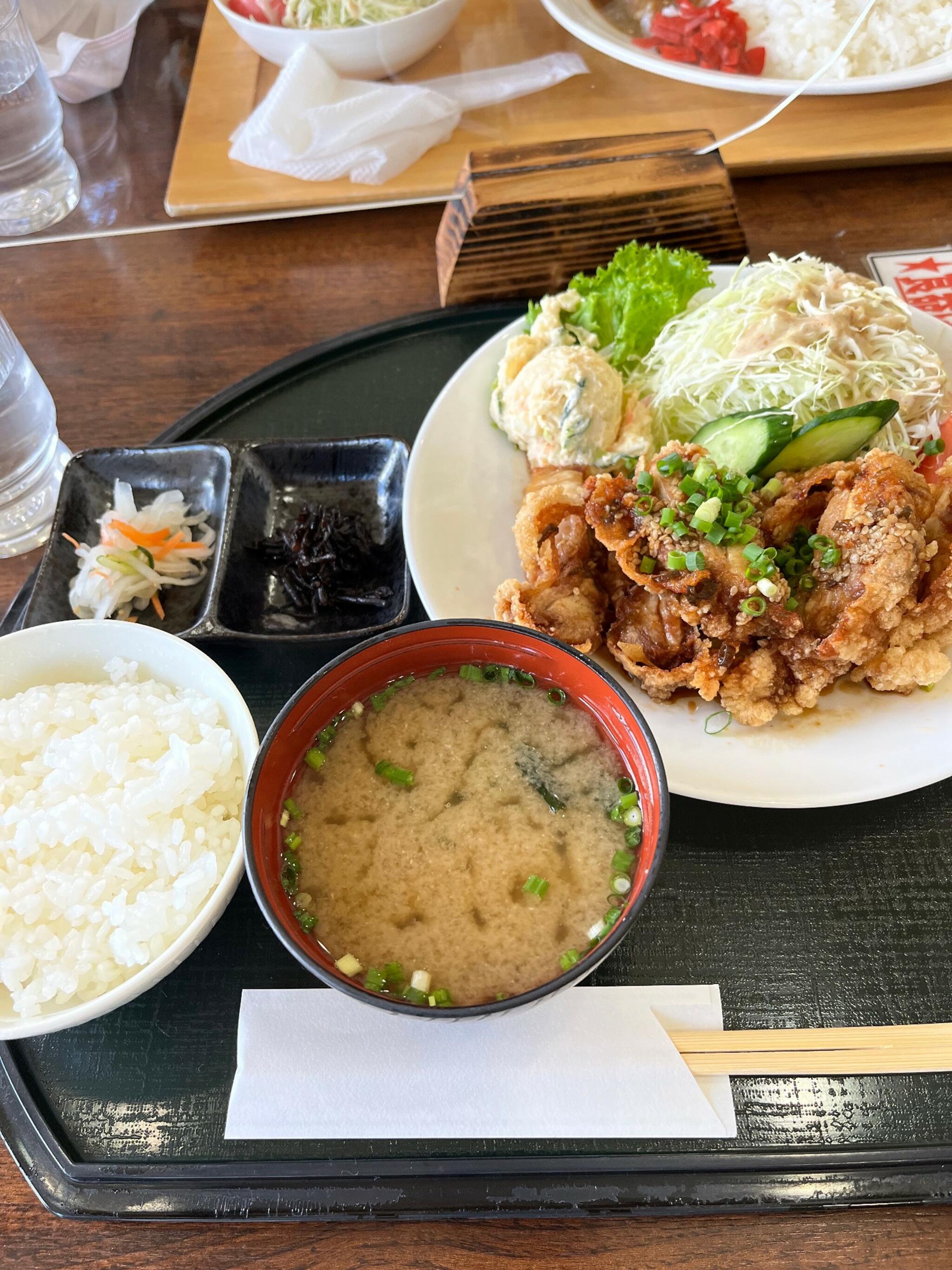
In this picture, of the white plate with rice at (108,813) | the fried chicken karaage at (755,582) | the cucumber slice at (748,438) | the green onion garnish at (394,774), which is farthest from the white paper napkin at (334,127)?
the green onion garnish at (394,774)

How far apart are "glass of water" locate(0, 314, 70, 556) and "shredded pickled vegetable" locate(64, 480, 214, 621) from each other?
0.27m

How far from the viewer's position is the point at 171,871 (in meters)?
1.53

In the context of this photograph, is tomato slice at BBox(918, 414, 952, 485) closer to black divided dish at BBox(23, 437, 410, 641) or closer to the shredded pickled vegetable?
black divided dish at BBox(23, 437, 410, 641)

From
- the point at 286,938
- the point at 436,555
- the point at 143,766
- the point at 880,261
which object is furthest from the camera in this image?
the point at 880,261

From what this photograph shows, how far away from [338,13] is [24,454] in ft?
6.95

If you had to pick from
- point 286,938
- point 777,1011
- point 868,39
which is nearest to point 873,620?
point 777,1011

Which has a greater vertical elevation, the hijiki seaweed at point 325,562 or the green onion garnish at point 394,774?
the green onion garnish at point 394,774

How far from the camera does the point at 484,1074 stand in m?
1.43

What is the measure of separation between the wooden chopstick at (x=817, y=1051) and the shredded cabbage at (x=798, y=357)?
139 cm

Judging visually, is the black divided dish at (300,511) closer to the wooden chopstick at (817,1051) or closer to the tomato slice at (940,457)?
the wooden chopstick at (817,1051)

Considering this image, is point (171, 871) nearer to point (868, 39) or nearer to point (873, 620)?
point (873, 620)

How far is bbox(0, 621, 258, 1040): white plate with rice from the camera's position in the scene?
4.75 ft

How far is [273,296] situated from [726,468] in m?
1.79

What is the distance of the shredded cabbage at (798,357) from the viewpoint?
83.9 inches
